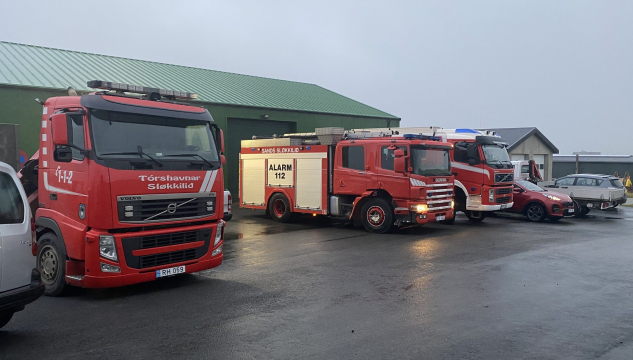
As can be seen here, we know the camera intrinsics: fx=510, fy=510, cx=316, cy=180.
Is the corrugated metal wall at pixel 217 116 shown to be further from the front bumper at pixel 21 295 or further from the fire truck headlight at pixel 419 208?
the front bumper at pixel 21 295

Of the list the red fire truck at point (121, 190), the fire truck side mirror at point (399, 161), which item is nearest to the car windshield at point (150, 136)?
the red fire truck at point (121, 190)

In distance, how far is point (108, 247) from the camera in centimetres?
715

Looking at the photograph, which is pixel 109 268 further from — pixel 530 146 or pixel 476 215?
pixel 530 146

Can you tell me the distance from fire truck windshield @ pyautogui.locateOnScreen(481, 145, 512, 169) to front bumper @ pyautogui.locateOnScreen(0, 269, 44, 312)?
13.6 meters

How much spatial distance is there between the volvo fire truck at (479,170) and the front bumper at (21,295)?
1172 cm

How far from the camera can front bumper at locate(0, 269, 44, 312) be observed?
5223 millimetres

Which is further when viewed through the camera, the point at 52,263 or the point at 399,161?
the point at 399,161

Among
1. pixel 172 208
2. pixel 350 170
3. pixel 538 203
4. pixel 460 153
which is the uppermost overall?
pixel 460 153

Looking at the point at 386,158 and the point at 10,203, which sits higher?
the point at 386,158

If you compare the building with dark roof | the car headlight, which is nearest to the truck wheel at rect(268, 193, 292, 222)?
the car headlight

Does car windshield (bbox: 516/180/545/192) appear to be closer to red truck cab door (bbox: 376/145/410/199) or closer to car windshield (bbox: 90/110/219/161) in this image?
red truck cab door (bbox: 376/145/410/199)

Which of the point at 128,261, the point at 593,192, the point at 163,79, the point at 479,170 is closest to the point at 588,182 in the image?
the point at 593,192

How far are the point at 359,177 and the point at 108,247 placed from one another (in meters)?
8.70

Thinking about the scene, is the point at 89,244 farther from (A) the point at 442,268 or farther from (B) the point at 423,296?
(A) the point at 442,268
